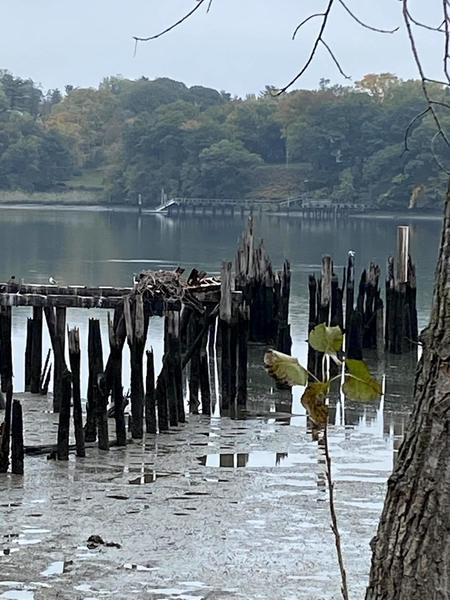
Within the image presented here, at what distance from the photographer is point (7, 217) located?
96.6 metres

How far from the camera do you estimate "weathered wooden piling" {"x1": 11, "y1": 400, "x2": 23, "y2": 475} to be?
1052cm

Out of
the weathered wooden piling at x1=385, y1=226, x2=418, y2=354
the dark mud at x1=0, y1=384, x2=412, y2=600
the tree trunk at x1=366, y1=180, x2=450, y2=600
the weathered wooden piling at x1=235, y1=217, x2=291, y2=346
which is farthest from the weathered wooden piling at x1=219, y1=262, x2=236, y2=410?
the tree trunk at x1=366, y1=180, x2=450, y2=600

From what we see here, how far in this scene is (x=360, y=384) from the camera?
370cm

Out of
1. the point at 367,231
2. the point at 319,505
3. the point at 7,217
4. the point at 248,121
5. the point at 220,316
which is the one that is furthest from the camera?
the point at 248,121

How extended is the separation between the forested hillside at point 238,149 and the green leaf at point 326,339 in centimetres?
8929

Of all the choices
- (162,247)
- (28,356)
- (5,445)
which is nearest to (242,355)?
(28,356)

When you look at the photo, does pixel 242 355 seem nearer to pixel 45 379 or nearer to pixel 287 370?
pixel 45 379

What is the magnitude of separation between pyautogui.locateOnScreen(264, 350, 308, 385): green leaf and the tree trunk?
351mm

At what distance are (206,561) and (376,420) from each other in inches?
281

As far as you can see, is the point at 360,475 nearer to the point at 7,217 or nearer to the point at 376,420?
the point at 376,420

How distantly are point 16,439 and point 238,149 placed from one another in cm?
10365

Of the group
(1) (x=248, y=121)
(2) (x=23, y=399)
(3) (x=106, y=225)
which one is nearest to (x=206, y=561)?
(2) (x=23, y=399)

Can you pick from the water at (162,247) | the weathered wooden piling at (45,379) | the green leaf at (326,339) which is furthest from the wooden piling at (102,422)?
the green leaf at (326,339)

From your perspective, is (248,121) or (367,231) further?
(248,121)
